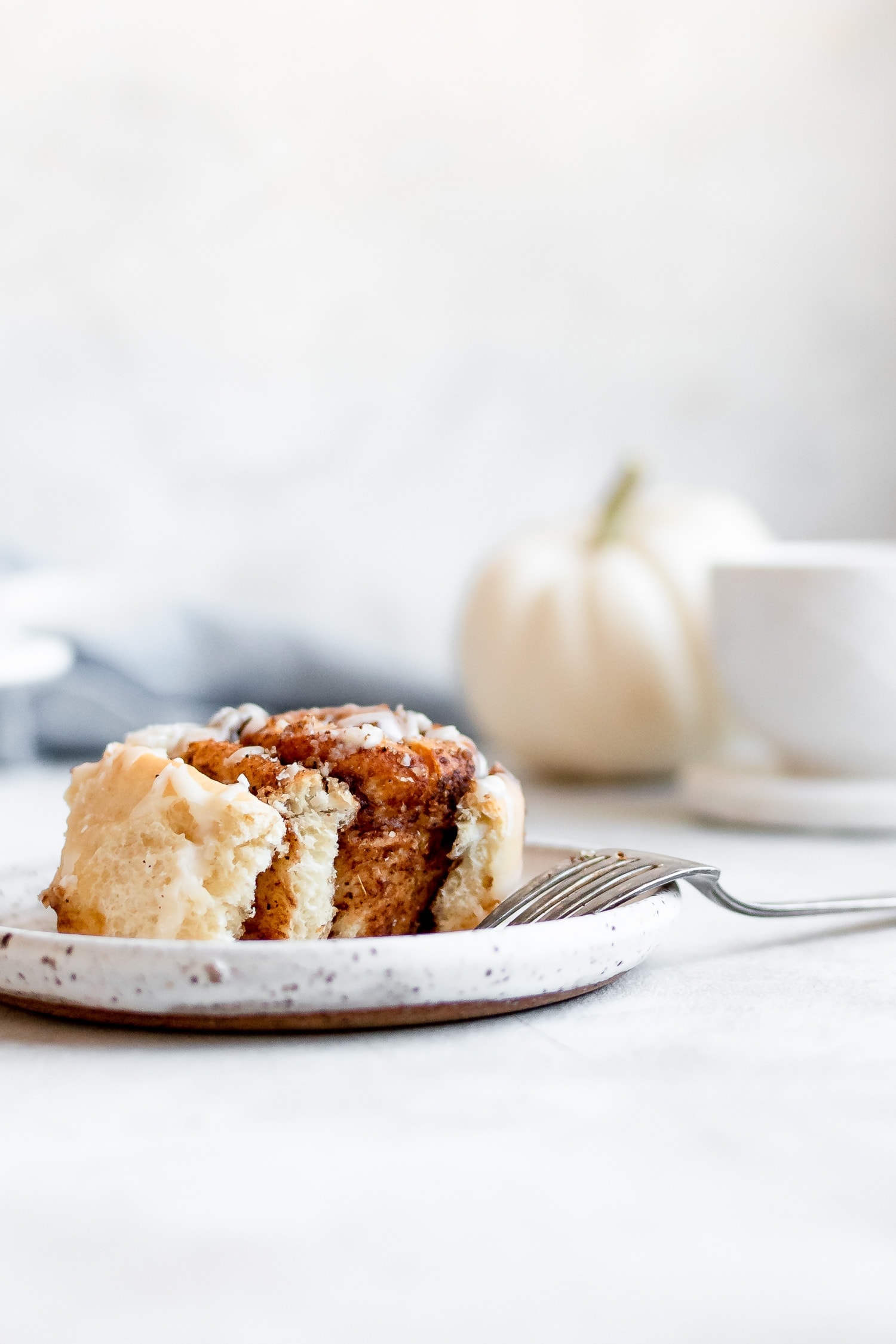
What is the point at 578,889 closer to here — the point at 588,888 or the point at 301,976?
the point at 588,888

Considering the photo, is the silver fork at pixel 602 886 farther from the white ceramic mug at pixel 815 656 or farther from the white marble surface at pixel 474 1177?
the white ceramic mug at pixel 815 656

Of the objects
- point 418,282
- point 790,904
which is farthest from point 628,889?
point 418,282

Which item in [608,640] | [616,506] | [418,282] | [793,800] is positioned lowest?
[793,800]

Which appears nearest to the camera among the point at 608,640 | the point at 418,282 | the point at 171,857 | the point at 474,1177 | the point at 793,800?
Answer: the point at 474,1177

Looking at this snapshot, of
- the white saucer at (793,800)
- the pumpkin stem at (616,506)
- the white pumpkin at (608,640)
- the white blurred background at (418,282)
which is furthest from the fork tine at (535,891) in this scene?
the white blurred background at (418,282)

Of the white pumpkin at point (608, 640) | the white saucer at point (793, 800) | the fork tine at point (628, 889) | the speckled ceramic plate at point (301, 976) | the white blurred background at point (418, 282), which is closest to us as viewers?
the speckled ceramic plate at point (301, 976)

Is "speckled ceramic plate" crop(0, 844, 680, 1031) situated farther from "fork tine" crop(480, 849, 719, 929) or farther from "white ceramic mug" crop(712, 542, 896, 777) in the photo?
"white ceramic mug" crop(712, 542, 896, 777)
